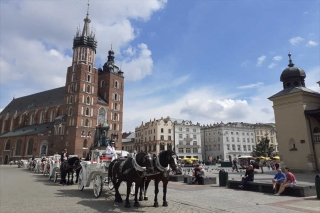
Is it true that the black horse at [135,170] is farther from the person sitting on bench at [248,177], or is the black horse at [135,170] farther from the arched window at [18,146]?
the arched window at [18,146]

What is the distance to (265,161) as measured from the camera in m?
46.6

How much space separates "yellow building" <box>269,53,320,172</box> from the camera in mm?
23281

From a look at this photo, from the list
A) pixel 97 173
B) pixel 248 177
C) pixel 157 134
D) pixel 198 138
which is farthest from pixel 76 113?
pixel 248 177

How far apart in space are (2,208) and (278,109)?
26.8 m

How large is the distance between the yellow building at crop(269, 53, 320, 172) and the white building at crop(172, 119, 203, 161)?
159 ft

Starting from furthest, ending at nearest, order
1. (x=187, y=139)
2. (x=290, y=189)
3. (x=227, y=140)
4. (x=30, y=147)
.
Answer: (x=187, y=139)
(x=227, y=140)
(x=30, y=147)
(x=290, y=189)

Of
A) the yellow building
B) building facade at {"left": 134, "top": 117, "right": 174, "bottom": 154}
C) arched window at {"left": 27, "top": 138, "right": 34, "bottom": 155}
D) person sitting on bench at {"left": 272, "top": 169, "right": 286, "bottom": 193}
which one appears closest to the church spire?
arched window at {"left": 27, "top": 138, "right": 34, "bottom": 155}

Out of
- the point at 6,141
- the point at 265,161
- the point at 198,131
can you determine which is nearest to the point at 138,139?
the point at 198,131

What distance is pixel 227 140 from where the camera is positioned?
244 ft

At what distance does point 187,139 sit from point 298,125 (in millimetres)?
51255

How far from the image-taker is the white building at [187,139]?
241 feet

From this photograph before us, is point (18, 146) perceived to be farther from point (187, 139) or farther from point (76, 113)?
point (187, 139)

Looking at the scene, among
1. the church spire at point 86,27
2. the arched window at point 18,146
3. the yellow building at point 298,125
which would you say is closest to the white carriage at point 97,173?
the yellow building at point 298,125

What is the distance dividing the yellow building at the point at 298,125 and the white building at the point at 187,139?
48.4 m
